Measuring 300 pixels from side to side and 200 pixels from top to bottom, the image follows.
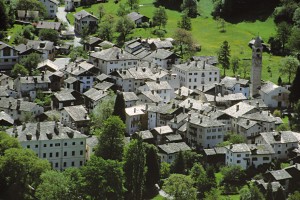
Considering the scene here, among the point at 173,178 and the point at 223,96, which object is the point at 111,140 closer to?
the point at 173,178

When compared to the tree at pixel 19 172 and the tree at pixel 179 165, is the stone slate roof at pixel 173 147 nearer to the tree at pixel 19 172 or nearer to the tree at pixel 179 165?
the tree at pixel 179 165

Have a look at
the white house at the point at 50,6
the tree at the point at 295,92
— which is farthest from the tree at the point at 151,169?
the white house at the point at 50,6

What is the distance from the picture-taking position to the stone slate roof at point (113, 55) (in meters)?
136

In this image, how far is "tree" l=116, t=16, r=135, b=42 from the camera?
531ft

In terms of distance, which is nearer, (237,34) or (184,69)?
(184,69)

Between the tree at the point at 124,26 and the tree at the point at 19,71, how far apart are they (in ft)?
109

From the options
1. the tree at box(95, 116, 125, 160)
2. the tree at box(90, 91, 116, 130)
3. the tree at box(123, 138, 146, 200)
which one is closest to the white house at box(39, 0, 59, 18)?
the tree at box(90, 91, 116, 130)

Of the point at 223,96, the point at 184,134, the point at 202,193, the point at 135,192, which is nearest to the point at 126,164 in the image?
the point at 135,192

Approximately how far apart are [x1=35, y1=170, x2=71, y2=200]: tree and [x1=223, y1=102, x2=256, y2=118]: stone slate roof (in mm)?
32577

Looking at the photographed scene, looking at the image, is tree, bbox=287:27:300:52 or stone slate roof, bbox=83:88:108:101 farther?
tree, bbox=287:27:300:52

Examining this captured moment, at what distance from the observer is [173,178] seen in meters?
96.2

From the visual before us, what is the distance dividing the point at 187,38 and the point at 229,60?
39.8ft

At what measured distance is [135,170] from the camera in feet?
317

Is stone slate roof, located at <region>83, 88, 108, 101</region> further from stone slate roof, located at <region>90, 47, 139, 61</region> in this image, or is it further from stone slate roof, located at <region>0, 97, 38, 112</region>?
stone slate roof, located at <region>90, 47, 139, 61</region>
